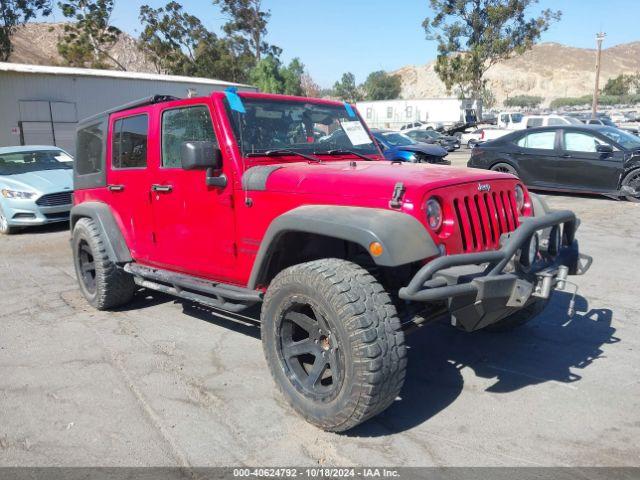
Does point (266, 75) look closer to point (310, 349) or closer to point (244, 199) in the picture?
point (244, 199)

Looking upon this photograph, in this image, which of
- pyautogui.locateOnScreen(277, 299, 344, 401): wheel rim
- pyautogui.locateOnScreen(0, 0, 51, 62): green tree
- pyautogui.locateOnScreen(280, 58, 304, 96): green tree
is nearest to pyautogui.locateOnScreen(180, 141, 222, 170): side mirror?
pyautogui.locateOnScreen(277, 299, 344, 401): wheel rim

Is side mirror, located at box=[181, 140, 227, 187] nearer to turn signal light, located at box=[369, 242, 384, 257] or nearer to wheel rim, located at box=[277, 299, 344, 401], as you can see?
wheel rim, located at box=[277, 299, 344, 401]

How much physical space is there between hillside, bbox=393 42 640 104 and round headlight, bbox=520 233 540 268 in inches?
5120

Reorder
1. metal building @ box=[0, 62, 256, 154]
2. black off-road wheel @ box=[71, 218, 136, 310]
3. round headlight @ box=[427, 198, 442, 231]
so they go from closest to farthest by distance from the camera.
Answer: round headlight @ box=[427, 198, 442, 231]
black off-road wheel @ box=[71, 218, 136, 310]
metal building @ box=[0, 62, 256, 154]

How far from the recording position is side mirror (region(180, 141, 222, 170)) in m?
3.54

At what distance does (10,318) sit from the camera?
508 cm

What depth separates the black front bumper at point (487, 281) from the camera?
2713mm

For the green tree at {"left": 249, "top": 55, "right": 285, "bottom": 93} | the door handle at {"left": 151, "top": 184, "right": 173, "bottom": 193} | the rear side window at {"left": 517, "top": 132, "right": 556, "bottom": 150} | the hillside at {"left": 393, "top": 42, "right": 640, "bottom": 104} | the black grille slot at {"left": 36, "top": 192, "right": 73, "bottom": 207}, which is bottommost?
the black grille slot at {"left": 36, "top": 192, "right": 73, "bottom": 207}

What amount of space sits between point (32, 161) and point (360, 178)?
9343mm

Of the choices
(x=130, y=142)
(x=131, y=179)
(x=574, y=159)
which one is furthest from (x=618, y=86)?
(x=131, y=179)

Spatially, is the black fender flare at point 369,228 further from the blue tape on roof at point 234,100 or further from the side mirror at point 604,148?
the side mirror at point 604,148

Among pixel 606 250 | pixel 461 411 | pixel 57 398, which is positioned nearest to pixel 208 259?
pixel 57 398

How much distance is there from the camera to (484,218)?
3.25m

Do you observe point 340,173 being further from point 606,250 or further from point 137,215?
point 606,250
